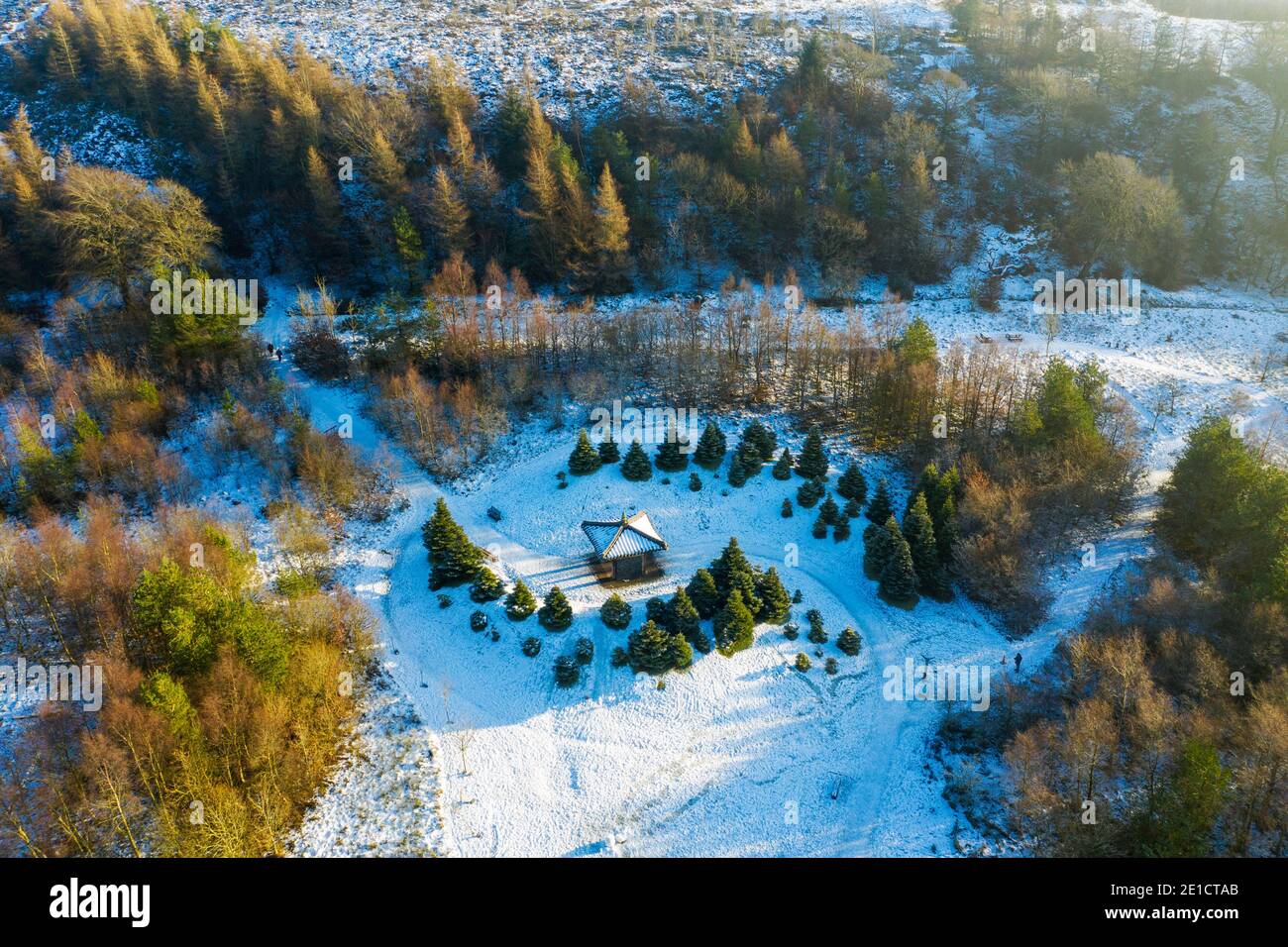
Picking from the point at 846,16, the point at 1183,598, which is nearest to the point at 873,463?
the point at 1183,598

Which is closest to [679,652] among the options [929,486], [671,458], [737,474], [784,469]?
[737,474]

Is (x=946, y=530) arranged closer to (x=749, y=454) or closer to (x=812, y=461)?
(x=812, y=461)

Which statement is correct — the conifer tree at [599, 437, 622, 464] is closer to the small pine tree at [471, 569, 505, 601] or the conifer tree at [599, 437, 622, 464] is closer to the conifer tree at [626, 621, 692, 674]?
the small pine tree at [471, 569, 505, 601]

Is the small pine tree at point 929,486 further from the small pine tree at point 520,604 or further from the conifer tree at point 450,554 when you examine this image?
the conifer tree at point 450,554

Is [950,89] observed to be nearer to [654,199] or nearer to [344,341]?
[654,199]

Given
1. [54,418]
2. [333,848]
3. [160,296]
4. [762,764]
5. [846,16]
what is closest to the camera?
[333,848]

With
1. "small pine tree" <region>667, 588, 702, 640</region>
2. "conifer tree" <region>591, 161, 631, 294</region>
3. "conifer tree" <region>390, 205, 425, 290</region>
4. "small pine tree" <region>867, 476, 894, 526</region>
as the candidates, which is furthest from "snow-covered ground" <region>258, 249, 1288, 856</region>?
"conifer tree" <region>591, 161, 631, 294</region>
